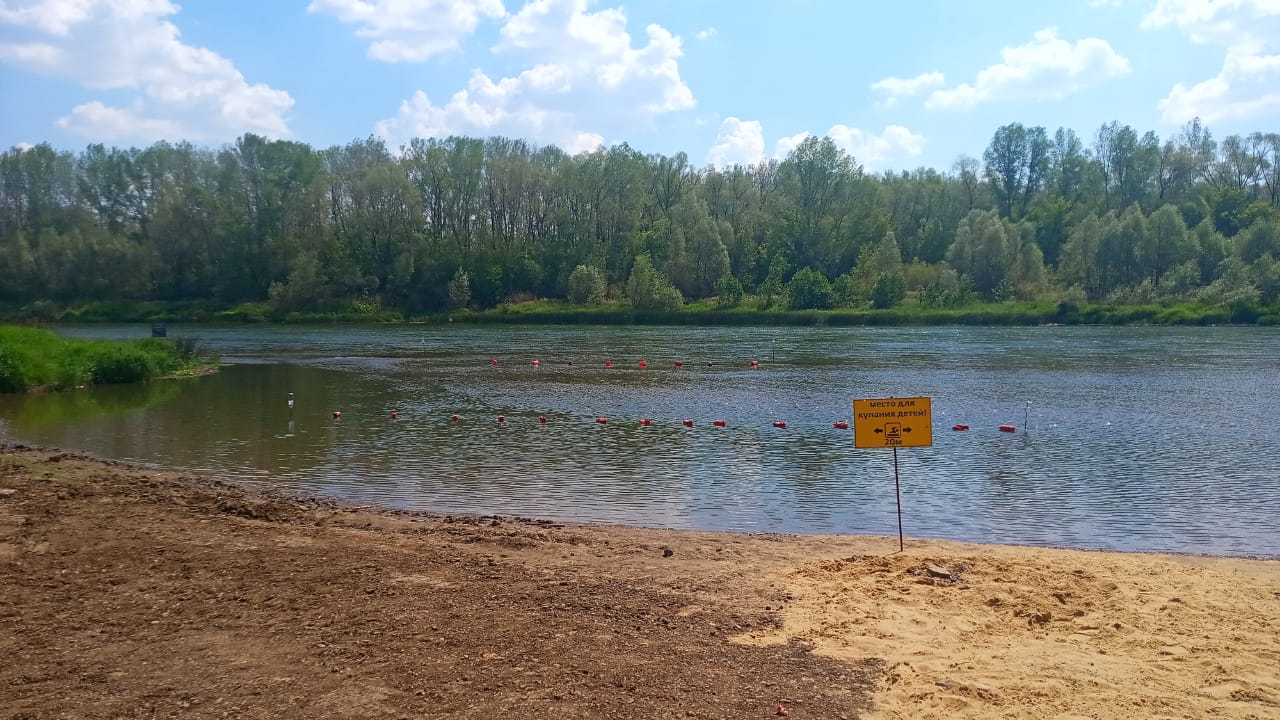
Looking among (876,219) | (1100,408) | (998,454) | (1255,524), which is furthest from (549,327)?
(1255,524)

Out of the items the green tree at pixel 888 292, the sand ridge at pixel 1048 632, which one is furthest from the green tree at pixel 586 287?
the sand ridge at pixel 1048 632

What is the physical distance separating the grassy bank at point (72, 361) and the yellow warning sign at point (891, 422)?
3227 centimetres

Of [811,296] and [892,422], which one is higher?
[811,296]

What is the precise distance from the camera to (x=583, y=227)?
115 m

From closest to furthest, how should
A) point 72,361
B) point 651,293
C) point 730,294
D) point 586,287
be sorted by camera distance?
point 72,361 < point 651,293 < point 730,294 < point 586,287

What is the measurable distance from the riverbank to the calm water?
3.32 metres

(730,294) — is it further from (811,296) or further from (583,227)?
(583,227)

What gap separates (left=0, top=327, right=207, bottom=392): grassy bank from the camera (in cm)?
3284

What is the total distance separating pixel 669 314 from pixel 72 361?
67.2m

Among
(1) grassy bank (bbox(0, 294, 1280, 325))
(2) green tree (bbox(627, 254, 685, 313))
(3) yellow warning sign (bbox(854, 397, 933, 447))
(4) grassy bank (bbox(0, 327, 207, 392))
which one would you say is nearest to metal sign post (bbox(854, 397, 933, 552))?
(3) yellow warning sign (bbox(854, 397, 933, 447))

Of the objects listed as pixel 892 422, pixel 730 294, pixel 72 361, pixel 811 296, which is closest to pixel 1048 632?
pixel 892 422

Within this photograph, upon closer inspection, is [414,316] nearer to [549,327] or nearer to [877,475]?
[549,327]

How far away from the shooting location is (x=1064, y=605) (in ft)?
29.8

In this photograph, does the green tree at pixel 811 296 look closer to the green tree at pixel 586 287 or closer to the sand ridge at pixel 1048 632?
the green tree at pixel 586 287
